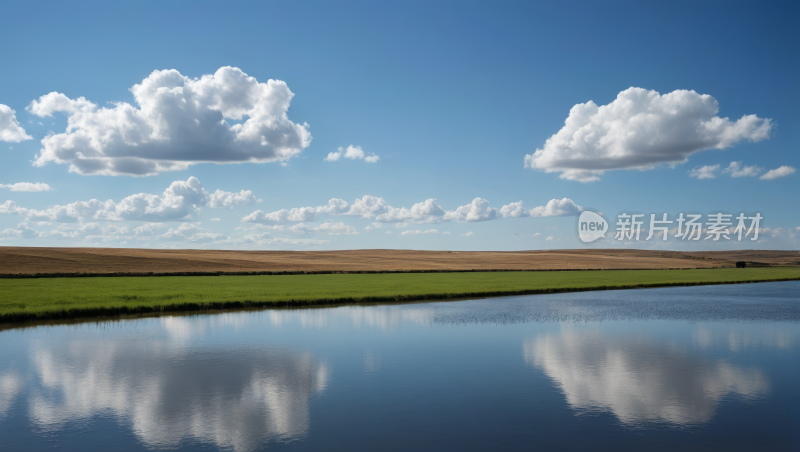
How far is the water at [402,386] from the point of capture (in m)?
11.8

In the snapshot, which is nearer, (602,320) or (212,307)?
(602,320)

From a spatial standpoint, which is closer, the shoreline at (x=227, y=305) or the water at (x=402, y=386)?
the water at (x=402, y=386)

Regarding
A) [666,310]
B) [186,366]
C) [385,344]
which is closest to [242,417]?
[186,366]

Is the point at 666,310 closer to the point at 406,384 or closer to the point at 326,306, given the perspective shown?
the point at 326,306

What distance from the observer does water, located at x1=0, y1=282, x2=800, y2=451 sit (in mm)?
11820

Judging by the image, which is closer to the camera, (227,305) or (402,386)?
(402,386)

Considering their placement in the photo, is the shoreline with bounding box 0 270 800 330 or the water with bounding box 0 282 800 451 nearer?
the water with bounding box 0 282 800 451

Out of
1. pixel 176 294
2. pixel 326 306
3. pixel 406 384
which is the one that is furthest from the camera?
pixel 176 294

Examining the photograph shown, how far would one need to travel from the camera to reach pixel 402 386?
16.1 meters

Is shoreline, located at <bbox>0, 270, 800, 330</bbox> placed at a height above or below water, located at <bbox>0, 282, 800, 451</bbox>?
below

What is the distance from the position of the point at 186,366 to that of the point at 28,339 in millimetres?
11488

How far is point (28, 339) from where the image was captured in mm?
24656

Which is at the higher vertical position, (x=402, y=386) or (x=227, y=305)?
(x=402, y=386)

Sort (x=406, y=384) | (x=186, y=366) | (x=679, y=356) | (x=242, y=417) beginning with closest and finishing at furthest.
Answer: (x=242, y=417)
(x=406, y=384)
(x=186, y=366)
(x=679, y=356)
